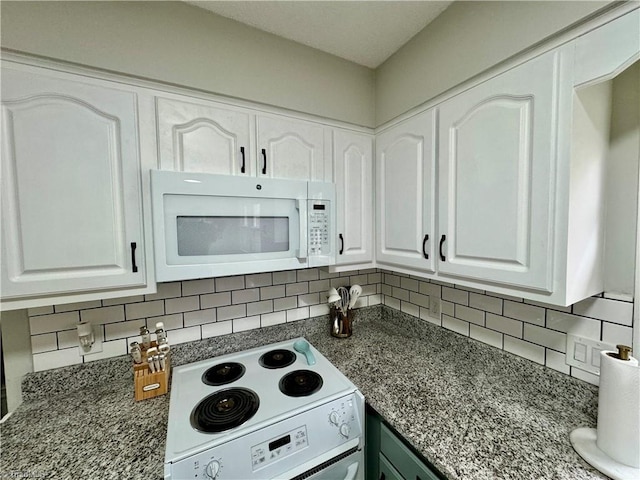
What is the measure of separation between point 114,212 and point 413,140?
1296 millimetres

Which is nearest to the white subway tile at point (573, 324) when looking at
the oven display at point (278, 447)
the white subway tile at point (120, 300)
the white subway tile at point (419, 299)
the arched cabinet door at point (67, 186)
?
the white subway tile at point (419, 299)

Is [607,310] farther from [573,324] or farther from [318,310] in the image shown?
[318,310]

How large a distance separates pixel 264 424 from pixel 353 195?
1.10 meters

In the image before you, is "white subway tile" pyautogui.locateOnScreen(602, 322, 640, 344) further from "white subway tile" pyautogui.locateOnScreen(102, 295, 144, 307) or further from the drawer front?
"white subway tile" pyautogui.locateOnScreen(102, 295, 144, 307)

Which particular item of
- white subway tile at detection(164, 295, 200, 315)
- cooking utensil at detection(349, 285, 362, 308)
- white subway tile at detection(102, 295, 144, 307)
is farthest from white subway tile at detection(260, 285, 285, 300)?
white subway tile at detection(102, 295, 144, 307)

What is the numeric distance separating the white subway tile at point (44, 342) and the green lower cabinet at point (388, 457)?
4.34ft

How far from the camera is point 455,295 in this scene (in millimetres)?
1350


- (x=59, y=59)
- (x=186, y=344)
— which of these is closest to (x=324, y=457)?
(x=186, y=344)

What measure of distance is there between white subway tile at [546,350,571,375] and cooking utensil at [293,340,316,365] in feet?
3.18

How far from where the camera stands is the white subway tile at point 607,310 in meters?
0.83

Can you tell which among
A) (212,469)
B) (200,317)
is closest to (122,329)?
(200,317)

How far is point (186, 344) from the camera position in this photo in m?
1.27

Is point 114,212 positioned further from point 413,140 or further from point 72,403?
point 413,140

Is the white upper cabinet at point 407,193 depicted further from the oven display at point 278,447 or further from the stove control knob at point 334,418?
the oven display at point 278,447
